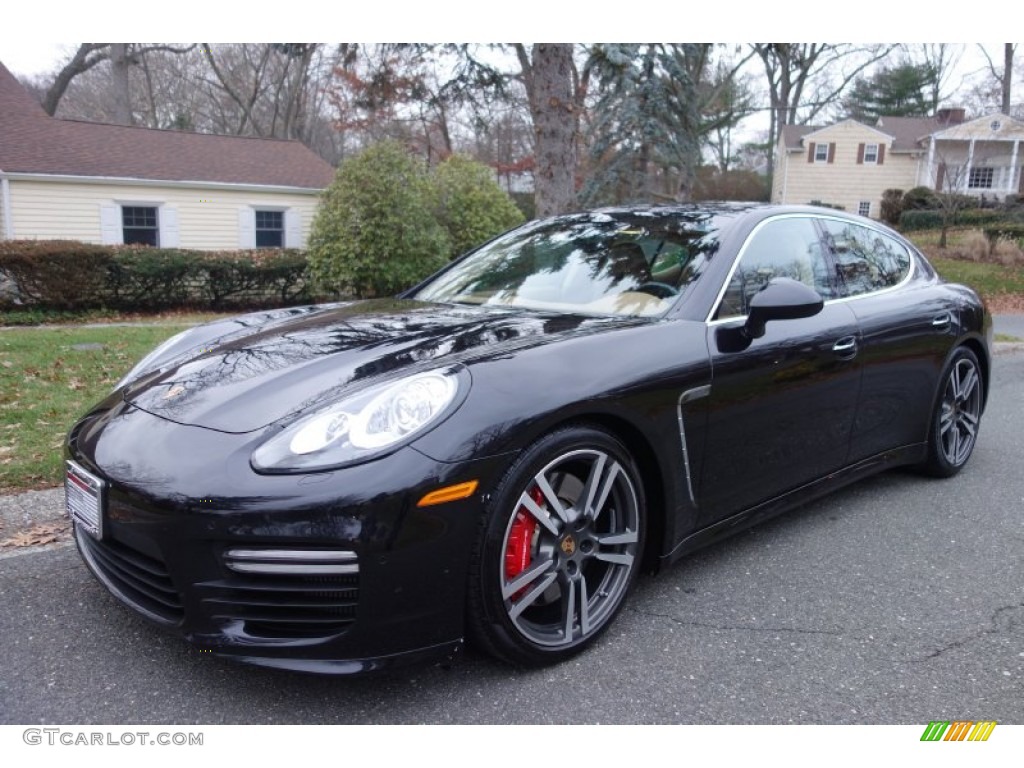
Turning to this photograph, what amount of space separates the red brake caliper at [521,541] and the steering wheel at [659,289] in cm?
111

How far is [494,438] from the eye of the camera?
7.15ft

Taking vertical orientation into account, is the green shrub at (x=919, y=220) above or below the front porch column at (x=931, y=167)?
below

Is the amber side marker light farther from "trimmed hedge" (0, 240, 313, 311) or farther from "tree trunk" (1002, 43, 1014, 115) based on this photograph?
"tree trunk" (1002, 43, 1014, 115)

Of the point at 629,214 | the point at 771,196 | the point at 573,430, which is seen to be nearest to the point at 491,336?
the point at 573,430

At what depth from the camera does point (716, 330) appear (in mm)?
2930

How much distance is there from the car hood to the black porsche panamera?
0.01 metres

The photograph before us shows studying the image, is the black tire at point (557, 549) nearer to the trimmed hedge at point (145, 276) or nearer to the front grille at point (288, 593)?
the front grille at point (288, 593)

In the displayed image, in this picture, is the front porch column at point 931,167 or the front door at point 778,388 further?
the front porch column at point 931,167

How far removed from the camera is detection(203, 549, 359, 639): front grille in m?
2.00

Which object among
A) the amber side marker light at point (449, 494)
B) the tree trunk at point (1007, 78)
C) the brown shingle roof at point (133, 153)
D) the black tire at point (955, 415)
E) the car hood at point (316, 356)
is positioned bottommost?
the black tire at point (955, 415)

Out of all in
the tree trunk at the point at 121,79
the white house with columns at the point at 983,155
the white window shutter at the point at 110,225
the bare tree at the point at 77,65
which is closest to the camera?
the white window shutter at the point at 110,225

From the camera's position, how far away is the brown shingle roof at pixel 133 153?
17156mm

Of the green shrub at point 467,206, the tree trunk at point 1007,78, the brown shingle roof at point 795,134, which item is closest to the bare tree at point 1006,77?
the tree trunk at point 1007,78
